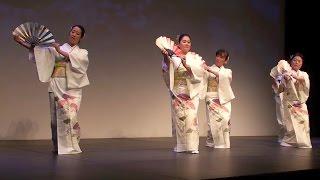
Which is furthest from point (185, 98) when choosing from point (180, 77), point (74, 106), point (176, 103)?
point (74, 106)

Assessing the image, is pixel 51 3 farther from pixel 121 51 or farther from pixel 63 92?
pixel 63 92

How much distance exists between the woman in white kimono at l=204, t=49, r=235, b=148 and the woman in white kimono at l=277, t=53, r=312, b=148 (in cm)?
85

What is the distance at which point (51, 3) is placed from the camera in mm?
7574

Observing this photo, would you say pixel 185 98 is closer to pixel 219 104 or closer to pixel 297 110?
pixel 219 104

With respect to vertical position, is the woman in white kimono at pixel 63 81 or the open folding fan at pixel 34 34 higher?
the open folding fan at pixel 34 34

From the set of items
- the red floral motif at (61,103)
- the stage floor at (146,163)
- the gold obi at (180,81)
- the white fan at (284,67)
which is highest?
the white fan at (284,67)

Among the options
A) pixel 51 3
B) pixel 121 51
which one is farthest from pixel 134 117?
pixel 51 3

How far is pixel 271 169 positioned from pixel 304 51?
5.98 metres

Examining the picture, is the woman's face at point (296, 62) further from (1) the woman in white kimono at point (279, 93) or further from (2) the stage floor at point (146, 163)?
(2) the stage floor at point (146, 163)

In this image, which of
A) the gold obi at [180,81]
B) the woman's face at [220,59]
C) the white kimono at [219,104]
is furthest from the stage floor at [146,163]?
the woman's face at [220,59]

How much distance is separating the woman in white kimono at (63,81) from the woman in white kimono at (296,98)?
10.1 feet

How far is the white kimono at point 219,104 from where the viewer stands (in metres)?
6.98

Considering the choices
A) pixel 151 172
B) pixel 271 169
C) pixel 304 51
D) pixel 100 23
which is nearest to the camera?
pixel 151 172

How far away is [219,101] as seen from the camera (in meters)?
7.01
